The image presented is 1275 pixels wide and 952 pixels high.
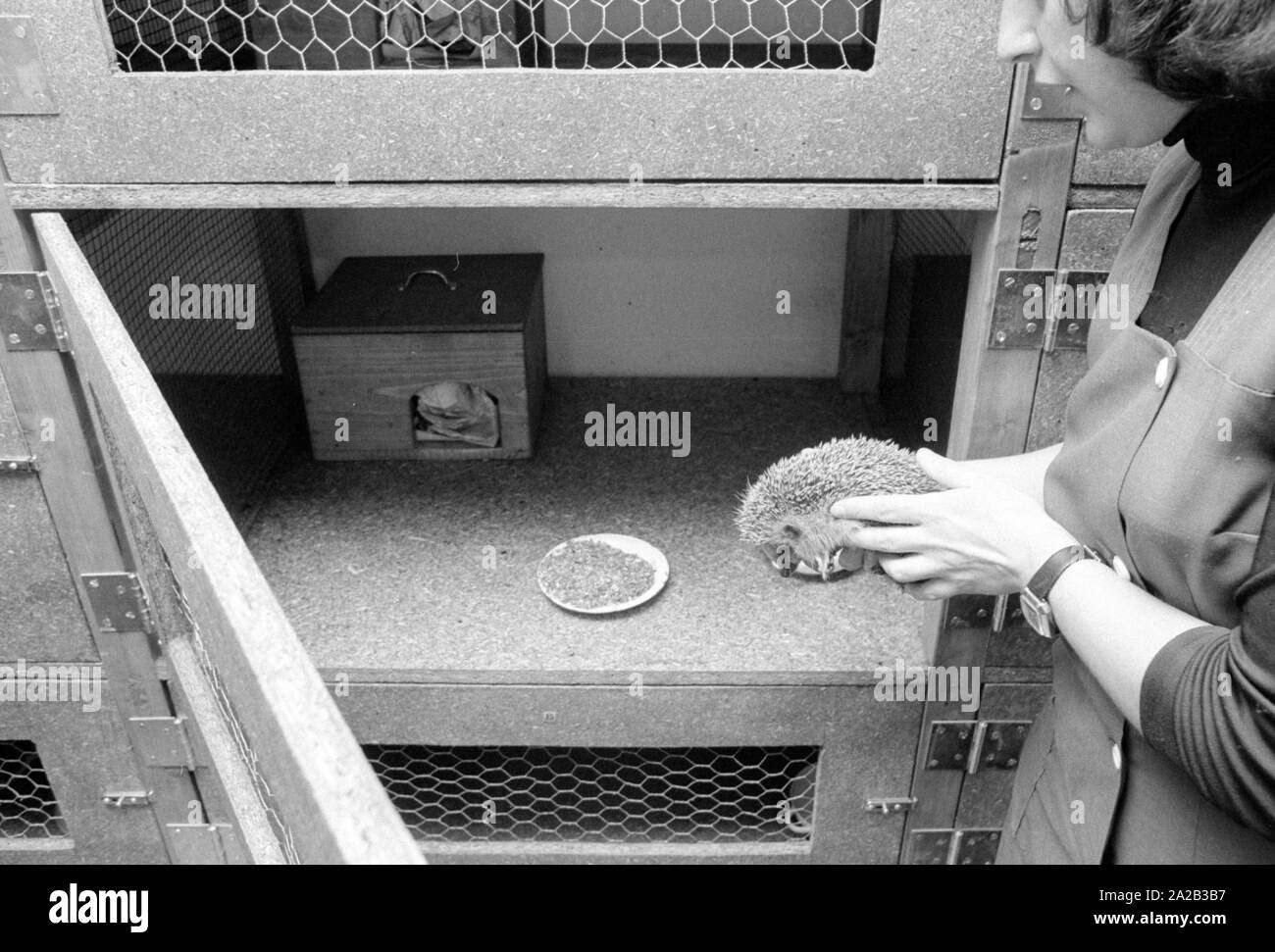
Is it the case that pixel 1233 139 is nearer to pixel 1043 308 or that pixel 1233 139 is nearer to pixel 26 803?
pixel 1043 308

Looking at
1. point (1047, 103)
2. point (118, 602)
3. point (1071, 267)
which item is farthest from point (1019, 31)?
point (118, 602)

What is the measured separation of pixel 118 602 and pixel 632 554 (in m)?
0.71

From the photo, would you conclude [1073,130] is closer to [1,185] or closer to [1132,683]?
[1132,683]

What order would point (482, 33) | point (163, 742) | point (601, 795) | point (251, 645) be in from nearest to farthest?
point (251, 645)
point (482, 33)
point (163, 742)
point (601, 795)

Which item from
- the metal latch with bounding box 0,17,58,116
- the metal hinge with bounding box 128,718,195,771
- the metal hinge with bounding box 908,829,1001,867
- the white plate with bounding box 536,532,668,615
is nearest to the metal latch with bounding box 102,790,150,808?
the metal hinge with bounding box 128,718,195,771

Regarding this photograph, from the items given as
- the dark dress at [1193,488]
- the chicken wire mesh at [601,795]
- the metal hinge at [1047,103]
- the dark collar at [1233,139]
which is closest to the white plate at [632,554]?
the chicken wire mesh at [601,795]

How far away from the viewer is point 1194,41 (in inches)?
23.6

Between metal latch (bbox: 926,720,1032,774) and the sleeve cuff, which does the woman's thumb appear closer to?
the sleeve cuff

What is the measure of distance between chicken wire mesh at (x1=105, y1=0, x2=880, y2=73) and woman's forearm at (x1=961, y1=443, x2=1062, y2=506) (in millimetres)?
571

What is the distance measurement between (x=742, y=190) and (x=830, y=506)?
1.12 feet

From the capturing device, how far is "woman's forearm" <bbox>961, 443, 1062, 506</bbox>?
96 cm

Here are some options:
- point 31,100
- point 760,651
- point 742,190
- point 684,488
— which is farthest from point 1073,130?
point 31,100

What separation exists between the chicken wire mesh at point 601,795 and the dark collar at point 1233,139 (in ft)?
3.30
